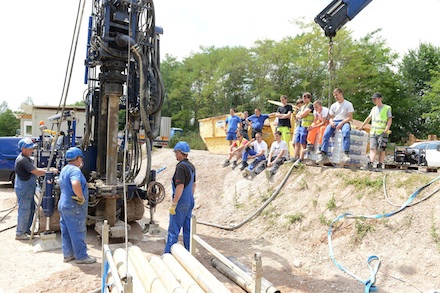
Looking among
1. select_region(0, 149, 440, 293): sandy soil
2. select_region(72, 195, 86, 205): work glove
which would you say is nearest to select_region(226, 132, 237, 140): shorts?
select_region(0, 149, 440, 293): sandy soil

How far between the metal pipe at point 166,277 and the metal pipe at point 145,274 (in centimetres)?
6

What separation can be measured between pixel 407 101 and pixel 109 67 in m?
27.1

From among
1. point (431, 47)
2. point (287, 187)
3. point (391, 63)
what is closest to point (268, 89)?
point (391, 63)

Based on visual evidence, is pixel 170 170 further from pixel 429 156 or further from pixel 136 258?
pixel 136 258

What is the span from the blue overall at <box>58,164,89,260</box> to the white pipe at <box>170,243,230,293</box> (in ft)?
6.57

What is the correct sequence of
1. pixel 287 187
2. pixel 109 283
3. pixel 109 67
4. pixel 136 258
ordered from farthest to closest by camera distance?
pixel 287 187 → pixel 109 67 → pixel 136 258 → pixel 109 283

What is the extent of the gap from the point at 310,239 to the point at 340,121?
2.69m

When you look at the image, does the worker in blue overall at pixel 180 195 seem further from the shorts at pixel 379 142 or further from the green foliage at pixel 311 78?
the green foliage at pixel 311 78

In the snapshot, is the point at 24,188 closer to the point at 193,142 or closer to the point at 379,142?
the point at 379,142

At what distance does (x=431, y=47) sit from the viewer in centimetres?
3381

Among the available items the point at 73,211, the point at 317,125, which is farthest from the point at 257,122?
the point at 73,211

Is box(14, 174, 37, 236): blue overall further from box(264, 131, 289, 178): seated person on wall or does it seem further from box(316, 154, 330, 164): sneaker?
box(316, 154, 330, 164): sneaker

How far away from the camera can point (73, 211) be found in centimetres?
562

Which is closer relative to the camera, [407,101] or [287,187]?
[287,187]
